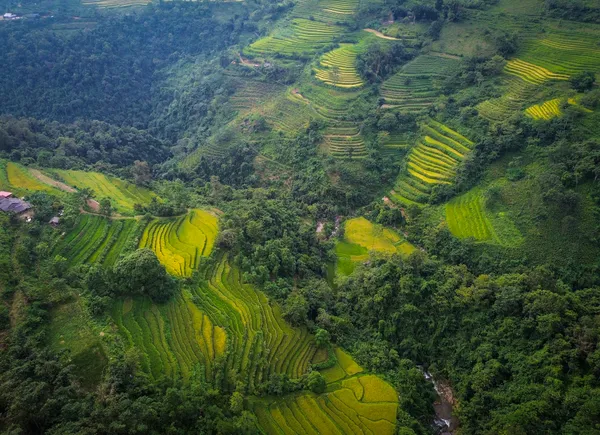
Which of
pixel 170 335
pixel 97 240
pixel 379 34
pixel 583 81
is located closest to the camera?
pixel 170 335

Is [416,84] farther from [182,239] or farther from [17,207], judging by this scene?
[17,207]

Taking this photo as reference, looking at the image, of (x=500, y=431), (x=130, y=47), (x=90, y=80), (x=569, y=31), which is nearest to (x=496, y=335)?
(x=500, y=431)

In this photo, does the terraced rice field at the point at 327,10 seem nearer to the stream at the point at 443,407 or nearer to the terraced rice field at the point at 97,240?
the terraced rice field at the point at 97,240

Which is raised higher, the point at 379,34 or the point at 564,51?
the point at 564,51

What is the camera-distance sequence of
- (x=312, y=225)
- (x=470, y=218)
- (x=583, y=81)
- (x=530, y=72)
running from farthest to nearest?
(x=530, y=72) < (x=312, y=225) < (x=583, y=81) < (x=470, y=218)

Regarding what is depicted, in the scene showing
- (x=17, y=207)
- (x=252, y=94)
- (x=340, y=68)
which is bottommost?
(x=252, y=94)

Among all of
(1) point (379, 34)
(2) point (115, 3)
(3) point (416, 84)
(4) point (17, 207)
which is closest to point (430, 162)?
(3) point (416, 84)

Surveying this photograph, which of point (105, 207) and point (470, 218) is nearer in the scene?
point (105, 207)
